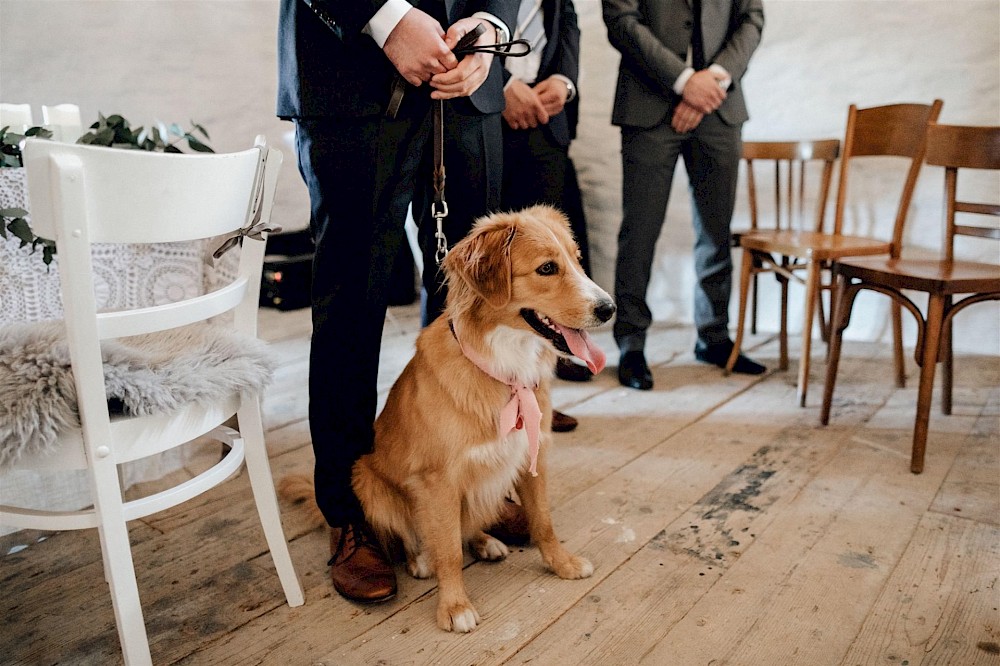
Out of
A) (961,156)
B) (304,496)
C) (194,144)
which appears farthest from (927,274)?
(194,144)

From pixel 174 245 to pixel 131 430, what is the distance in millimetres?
802

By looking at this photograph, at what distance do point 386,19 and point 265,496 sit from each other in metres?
0.93

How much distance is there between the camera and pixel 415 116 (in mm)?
1414

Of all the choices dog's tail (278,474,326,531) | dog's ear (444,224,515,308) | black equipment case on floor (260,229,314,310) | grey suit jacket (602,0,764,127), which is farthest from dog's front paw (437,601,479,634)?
black equipment case on floor (260,229,314,310)

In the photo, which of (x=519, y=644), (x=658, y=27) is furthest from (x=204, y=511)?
(x=658, y=27)

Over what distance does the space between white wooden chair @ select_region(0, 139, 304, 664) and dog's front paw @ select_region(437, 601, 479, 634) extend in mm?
486

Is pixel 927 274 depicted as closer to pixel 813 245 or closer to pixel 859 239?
pixel 813 245

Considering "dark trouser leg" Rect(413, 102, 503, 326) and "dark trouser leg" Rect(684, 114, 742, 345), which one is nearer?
"dark trouser leg" Rect(413, 102, 503, 326)

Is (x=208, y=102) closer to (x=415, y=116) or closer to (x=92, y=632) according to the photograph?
(x=415, y=116)

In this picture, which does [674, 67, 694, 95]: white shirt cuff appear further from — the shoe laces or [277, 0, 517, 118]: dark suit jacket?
the shoe laces

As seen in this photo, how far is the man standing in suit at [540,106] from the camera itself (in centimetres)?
231

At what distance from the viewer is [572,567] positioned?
1.49 metres

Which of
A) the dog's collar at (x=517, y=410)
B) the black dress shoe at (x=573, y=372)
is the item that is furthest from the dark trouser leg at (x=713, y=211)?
the dog's collar at (x=517, y=410)

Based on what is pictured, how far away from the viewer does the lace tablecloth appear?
1.51m
